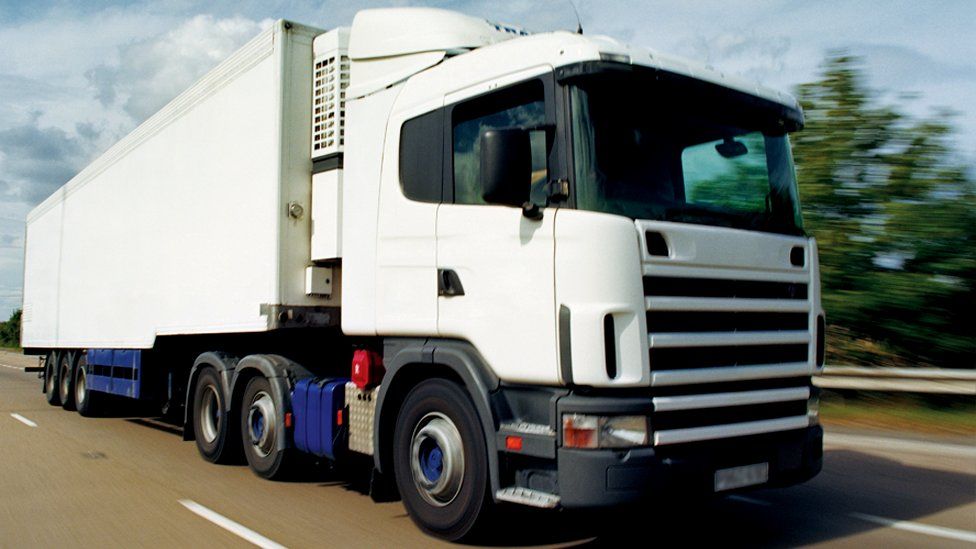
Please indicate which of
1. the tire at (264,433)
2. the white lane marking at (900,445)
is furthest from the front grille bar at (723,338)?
the white lane marking at (900,445)

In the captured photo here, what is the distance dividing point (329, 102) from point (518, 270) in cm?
319

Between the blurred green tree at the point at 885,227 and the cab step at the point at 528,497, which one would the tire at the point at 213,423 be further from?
the blurred green tree at the point at 885,227

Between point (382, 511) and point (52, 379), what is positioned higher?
point (52, 379)

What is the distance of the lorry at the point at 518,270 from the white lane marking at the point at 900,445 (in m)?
3.80

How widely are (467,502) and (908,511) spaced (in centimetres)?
335

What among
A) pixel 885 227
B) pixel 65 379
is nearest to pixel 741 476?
pixel 885 227

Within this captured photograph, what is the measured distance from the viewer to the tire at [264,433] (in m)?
7.53

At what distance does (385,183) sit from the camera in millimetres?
6277

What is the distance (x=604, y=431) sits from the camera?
184 inches

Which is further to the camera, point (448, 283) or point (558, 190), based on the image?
point (448, 283)

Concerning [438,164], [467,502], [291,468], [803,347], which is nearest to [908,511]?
[803,347]

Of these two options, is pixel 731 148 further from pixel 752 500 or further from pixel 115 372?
pixel 115 372

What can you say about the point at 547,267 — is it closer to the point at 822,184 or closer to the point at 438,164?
the point at 438,164

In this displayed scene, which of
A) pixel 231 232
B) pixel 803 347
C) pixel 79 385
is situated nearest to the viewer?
pixel 803 347
